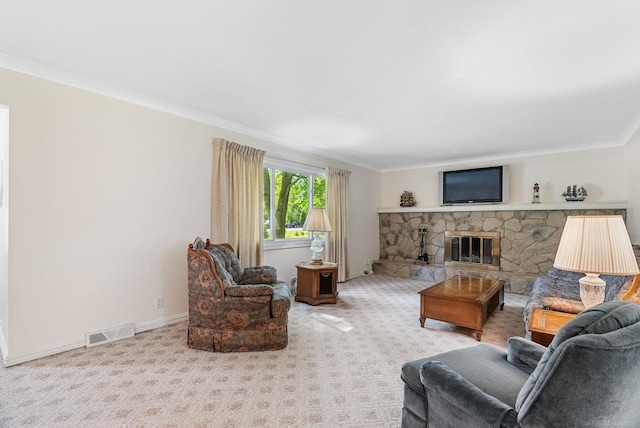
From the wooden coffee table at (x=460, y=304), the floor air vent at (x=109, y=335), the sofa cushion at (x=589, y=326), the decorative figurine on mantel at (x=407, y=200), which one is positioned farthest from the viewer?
the decorative figurine on mantel at (x=407, y=200)

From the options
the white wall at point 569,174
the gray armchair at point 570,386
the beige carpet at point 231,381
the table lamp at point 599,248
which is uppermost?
the white wall at point 569,174

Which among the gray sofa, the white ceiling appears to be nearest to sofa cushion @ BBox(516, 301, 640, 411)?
the white ceiling

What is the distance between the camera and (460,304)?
3.18 m

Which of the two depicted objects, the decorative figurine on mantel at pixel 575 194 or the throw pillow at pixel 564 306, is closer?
the throw pillow at pixel 564 306

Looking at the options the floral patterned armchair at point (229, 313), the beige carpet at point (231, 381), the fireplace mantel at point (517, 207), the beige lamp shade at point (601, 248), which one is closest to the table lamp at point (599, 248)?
the beige lamp shade at point (601, 248)

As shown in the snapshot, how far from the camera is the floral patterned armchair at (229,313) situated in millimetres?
2752

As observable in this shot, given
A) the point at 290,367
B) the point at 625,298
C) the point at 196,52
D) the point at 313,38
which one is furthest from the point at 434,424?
the point at 196,52

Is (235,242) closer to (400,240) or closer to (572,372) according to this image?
(572,372)

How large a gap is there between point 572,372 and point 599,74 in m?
2.86

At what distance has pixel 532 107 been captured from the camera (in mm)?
3408

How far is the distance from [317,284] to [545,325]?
2676 millimetres

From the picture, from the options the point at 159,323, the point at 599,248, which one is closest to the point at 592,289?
the point at 599,248

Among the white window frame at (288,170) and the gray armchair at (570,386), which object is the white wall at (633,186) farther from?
the white window frame at (288,170)

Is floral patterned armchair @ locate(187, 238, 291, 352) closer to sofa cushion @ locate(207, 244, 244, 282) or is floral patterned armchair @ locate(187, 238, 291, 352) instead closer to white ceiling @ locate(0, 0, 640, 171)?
sofa cushion @ locate(207, 244, 244, 282)
